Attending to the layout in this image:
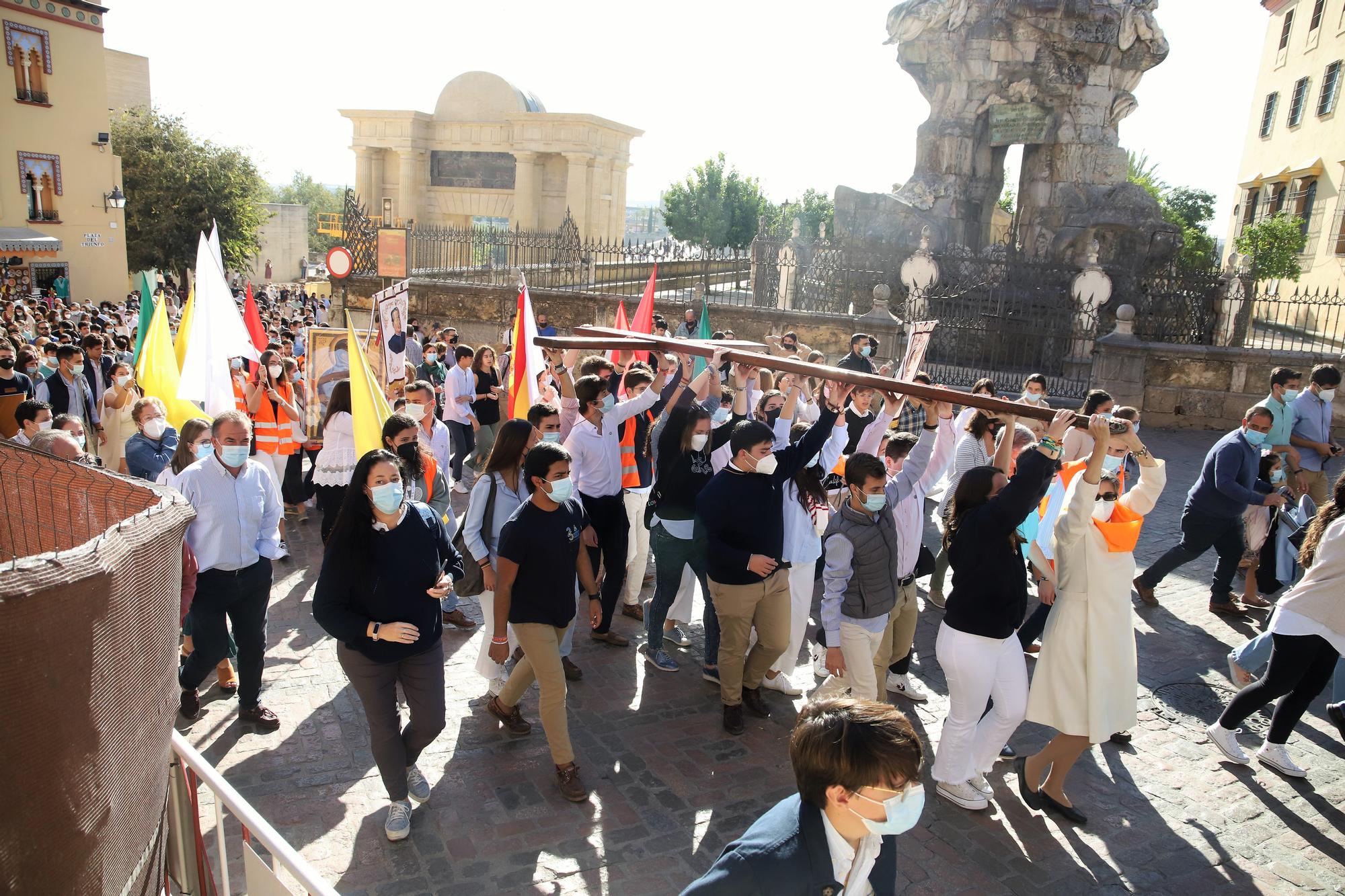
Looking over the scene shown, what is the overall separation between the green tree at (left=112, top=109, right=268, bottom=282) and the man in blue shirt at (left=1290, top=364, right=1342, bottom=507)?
31732 mm

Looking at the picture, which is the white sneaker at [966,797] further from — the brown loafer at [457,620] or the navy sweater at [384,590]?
the brown loafer at [457,620]

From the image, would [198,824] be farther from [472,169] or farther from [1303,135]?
[1303,135]

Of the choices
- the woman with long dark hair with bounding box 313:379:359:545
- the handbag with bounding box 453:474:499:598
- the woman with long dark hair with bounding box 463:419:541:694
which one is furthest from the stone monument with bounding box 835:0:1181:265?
the handbag with bounding box 453:474:499:598

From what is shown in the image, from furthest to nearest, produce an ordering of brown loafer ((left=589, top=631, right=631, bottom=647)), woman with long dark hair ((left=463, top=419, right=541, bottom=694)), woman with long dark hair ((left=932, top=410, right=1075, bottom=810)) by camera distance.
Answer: brown loafer ((left=589, top=631, right=631, bottom=647))
woman with long dark hair ((left=463, top=419, right=541, bottom=694))
woman with long dark hair ((left=932, top=410, right=1075, bottom=810))

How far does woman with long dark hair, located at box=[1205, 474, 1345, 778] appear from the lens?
481cm

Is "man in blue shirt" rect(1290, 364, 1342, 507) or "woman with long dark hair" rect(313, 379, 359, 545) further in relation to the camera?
"man in blue shirt" rect(1290, 364, 1342, 507)

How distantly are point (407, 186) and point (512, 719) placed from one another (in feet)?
114

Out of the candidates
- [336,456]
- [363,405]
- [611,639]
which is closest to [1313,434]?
[611,639]

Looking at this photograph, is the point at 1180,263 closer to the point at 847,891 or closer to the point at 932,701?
the point at 932,701

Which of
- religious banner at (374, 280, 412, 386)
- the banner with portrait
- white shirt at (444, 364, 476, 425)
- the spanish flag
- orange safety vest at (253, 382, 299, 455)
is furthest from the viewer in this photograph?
white shirt at (444, 364, 476, 425)

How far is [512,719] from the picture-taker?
17.0 feet

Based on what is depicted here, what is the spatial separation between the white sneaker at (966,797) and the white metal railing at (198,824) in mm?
3124

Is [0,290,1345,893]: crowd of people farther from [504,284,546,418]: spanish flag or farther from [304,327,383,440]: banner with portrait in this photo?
[304,327,383,440]: banner with portrait

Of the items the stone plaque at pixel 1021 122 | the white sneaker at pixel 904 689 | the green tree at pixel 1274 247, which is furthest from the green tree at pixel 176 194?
the green tree at pixel 1274 247
